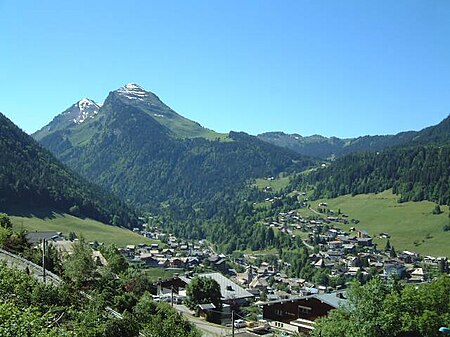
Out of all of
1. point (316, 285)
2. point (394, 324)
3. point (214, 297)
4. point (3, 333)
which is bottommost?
point (316, 285)

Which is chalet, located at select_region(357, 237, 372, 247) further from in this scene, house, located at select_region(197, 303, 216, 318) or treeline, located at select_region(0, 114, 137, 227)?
house, located at select_region(197, 303, 216, 318)

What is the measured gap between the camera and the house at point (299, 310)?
6444cm

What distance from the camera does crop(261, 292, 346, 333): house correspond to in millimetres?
64438

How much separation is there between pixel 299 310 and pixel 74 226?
104 metres

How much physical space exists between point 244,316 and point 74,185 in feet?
436

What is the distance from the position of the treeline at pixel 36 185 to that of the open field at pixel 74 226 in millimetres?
6292

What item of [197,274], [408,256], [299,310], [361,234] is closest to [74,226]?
[197,274]

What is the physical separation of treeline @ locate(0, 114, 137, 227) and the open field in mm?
6292

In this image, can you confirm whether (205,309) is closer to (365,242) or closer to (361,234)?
(365,242)

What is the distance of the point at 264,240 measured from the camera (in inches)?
7485

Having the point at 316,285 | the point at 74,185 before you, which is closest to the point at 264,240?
the point at 316,285

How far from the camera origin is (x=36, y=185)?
6412 inches

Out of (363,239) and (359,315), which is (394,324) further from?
(363,239)

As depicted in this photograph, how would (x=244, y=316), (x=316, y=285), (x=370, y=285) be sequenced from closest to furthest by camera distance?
(x=370, y=285)
(x=244, y=316)
(x=316, y=285)
